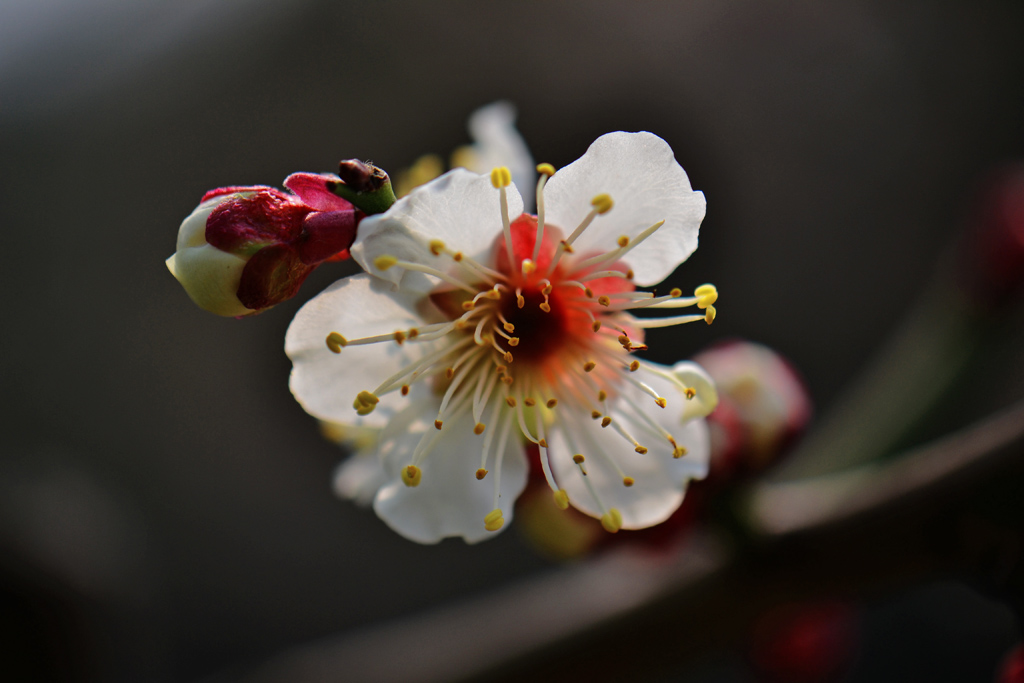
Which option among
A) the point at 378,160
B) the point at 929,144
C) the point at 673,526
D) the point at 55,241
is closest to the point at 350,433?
the point at 673,526

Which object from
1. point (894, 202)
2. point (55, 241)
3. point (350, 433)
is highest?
point (55, 241)

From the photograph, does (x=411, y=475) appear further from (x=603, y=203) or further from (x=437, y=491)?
(x=603, y=203)

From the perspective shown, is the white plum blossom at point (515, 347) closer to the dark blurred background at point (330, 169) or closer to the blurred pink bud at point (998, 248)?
the blurred pink bud at point (998, 248)

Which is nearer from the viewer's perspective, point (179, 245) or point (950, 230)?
point (179, 245)

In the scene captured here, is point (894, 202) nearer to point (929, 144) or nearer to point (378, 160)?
point (929, 144)

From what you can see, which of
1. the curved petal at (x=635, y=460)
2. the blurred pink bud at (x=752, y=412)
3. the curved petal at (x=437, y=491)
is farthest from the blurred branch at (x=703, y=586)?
the curved petal at (x=437, y=491)

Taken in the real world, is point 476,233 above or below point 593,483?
above
